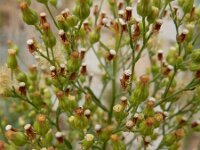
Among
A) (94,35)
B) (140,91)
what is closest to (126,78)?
(140,91)

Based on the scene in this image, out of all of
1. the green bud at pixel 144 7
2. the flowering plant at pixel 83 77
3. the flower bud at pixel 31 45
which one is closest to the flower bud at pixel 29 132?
the flowering plant at pixel 83 77

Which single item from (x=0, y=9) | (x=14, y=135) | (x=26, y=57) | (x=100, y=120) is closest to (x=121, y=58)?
(x=100, y=120)

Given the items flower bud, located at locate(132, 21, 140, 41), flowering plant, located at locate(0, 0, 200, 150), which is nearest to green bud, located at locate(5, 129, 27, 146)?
flowering plant, located at locate(0, 0, 200, 150)

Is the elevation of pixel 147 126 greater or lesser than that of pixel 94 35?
lesser

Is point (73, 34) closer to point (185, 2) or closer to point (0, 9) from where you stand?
point (185, 2)

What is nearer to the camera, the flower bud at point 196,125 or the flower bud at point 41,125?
the flower bud at point 41,125

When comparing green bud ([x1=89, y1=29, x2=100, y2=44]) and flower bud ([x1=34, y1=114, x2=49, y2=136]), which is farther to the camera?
green bud ([x1=89, y1=29, x2=100, y2=44])

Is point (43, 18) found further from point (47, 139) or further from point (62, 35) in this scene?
point (47, 139)

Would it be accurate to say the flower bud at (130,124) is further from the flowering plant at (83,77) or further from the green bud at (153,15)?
the green bud at (153,15)

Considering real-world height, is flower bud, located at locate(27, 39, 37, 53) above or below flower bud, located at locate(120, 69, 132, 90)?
above

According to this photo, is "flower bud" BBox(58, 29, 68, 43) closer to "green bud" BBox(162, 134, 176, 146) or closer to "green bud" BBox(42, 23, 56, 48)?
"green bud" BBox(42, 23, 56, 48)
